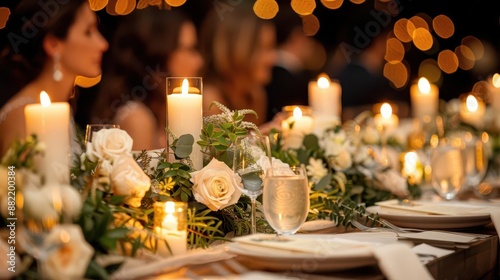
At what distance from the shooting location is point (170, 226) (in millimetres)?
1238

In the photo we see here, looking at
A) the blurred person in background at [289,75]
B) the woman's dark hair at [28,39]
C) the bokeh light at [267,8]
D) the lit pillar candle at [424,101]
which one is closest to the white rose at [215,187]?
the woman's dark hair at [28,39]

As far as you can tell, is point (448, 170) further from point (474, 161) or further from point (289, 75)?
point (289, 75)

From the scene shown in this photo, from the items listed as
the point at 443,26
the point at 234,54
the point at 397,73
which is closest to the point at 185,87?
the point at 234,54

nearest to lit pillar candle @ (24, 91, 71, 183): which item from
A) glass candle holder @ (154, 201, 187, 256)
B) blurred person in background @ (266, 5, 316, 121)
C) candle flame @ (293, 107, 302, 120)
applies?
glass candle holder @ (154, 201, 187, 256)

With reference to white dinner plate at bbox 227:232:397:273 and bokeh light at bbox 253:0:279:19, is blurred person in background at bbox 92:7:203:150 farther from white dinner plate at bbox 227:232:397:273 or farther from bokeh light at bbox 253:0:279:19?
→ white dinner plate at bbox 227:232:397:273

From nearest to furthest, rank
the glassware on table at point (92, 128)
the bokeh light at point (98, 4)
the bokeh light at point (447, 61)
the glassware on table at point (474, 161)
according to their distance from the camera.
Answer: the glassware on table at point (92, 128) < the glassware on table at point (474, 161) < the bokeh light at point (98, 4) < the bokeh light at point (447, 61)

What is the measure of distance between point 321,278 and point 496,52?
6.31 meters

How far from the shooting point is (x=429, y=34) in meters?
7.28

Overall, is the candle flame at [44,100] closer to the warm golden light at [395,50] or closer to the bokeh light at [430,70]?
the bokeh light at [430,70]

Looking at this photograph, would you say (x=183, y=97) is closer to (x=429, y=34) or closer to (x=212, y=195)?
(x=212, y=195)

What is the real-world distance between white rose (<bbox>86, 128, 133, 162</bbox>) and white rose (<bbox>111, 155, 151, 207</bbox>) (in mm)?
19

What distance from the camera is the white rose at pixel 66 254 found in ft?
2.94

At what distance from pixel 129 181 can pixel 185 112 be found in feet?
1.00

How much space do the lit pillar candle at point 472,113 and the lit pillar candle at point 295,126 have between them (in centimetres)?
136
